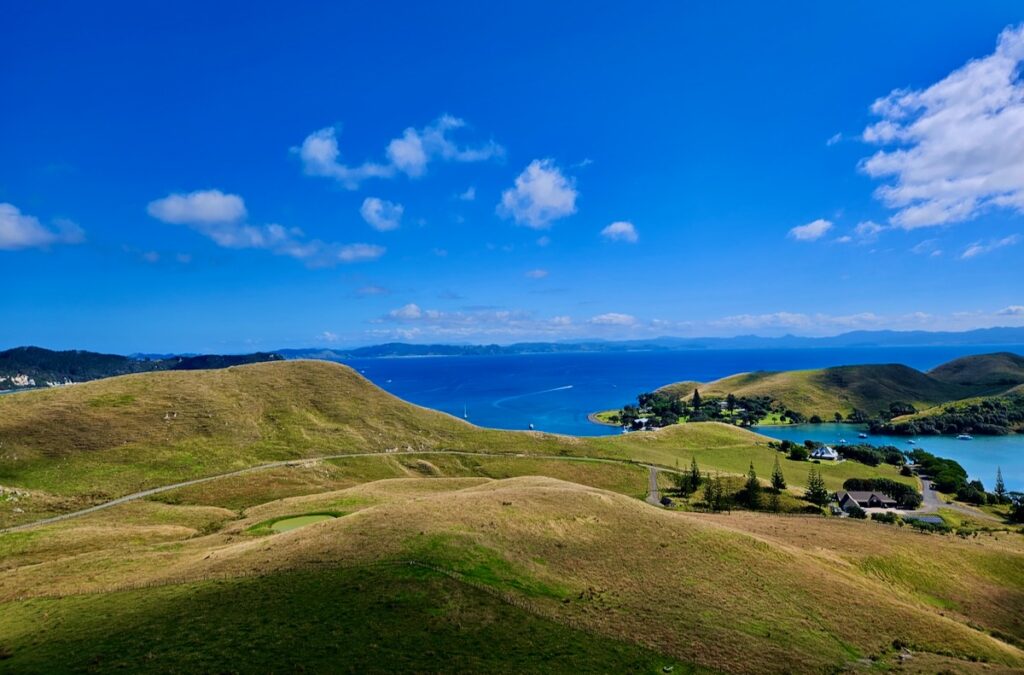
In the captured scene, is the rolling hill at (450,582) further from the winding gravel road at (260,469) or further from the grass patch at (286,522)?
the winding gravel road at (260,469)

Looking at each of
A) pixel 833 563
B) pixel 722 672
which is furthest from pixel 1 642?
pixel 833 563

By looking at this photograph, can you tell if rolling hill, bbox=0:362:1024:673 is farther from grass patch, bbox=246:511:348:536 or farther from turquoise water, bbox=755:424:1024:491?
turquoise water, bbox=755:424:1024:491

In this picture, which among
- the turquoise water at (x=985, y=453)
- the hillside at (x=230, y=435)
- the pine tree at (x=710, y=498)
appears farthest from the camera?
the turquoise water at (x=985, y=453)

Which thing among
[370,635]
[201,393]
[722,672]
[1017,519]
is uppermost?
[201,393]

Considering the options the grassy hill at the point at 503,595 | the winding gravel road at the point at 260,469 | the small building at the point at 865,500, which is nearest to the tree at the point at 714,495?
the winding gravel road at the point at 260,469

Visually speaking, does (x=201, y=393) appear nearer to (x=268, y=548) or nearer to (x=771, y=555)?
(x=268, y=548)

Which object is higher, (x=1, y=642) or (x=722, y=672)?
(x=1, y=642)
